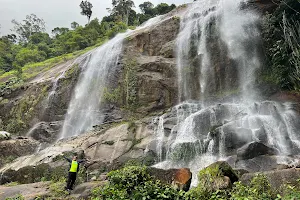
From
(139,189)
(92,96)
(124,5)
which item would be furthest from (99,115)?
(124,5)

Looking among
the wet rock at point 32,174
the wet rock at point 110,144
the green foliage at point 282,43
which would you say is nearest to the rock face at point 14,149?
the wet rock at point 32,174

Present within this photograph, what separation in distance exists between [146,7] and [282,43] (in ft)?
126

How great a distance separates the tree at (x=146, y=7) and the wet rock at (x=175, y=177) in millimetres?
46001

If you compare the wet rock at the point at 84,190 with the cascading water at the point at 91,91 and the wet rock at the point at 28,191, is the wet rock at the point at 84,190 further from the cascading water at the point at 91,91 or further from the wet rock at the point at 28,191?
the cascading water at the point at 91,91

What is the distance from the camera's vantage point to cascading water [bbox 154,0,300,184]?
13.9 m

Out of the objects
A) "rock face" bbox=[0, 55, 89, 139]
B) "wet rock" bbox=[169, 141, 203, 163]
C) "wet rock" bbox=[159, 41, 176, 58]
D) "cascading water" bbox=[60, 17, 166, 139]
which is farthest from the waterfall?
"wet rock" bbox=[169, 141, 203, 163]

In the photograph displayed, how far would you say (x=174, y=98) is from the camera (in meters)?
21.6

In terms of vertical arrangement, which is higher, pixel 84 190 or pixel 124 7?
pixel 124 7

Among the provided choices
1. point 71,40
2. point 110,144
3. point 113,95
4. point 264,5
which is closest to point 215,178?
point 110,144

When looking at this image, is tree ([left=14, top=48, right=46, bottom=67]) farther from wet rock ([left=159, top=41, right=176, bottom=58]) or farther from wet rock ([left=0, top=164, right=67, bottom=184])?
wet rock ([left=0, top=164, right=67, bottom=184])

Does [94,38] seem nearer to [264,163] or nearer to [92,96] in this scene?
[92,96]

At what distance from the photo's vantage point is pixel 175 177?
8.62 metres

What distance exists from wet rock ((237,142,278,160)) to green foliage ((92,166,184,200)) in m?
5.28

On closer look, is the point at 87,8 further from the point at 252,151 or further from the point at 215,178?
the point at 215,178
